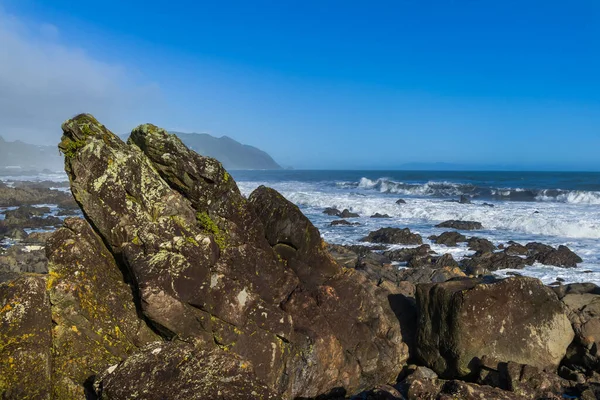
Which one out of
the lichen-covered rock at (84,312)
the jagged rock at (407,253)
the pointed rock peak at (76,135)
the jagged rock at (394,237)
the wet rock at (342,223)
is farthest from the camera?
the wet rock at (342,223)

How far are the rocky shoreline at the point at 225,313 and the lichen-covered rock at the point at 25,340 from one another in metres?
0.02

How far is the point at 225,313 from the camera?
757 cm

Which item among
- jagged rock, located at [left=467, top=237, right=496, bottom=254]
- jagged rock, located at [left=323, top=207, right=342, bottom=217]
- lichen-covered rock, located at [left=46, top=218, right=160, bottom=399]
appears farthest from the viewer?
jagged rock, located at [left=323, top=207, right=342, bottom=217]

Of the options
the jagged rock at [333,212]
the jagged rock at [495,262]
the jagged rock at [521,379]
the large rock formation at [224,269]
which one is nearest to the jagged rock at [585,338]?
the jagged rock at [521,379]

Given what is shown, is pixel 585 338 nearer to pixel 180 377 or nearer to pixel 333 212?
pixel 180 377

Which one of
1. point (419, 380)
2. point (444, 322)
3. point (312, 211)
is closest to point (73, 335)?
point (419, 380)

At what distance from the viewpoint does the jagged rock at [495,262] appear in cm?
2002

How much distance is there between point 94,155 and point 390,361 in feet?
21.7

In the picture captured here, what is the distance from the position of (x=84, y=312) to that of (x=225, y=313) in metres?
2.16

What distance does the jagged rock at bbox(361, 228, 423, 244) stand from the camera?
25.0 m

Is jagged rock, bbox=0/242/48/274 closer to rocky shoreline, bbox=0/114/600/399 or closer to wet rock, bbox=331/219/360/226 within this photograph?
rocky shoreline, bbox=0/114/600/399

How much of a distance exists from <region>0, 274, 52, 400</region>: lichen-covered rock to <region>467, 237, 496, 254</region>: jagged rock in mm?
20109

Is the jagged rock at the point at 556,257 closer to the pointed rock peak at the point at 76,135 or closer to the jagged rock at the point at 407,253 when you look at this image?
the jagged rock at the point at 407,253

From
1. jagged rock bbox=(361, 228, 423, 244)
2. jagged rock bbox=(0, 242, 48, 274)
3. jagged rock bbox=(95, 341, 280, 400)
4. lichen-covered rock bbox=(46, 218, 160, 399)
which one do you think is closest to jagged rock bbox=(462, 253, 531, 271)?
jagged rock bbox=(361, 228, 423, 244)
